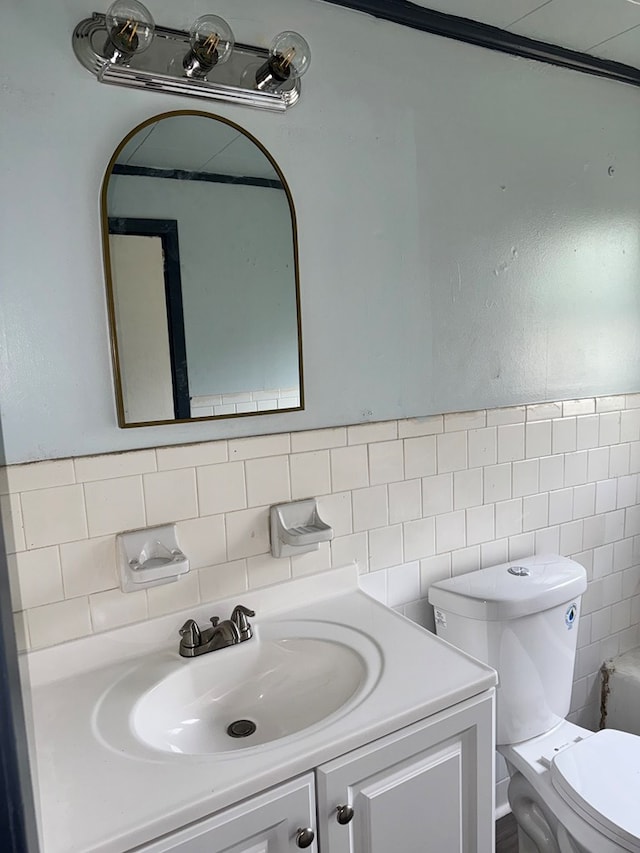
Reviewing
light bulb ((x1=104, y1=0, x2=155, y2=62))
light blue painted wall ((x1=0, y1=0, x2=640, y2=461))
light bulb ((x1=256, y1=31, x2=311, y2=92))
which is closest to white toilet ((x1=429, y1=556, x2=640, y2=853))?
light blue painted wall ((x1=0, y1=0, x2=640, y2=461))

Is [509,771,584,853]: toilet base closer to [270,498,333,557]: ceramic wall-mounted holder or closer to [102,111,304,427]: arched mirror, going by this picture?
[270,498,333,557]: ceramic wall-mounted holder

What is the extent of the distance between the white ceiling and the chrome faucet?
1.52 metres

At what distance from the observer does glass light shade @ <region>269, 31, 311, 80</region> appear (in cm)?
123

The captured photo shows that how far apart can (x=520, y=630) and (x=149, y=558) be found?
0.95m

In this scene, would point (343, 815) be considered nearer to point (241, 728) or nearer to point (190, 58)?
point (241, 728)

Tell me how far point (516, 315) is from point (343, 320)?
23.8 inches

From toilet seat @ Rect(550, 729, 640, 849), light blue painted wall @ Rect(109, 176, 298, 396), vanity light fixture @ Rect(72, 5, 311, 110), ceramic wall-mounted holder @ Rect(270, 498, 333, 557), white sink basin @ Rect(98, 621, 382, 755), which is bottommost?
toilet seat @ Rect(550, 729, 640, 849)

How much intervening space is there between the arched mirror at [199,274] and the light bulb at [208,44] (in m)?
0.09

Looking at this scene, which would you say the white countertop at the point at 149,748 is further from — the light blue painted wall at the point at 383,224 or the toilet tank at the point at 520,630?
the light blue painted wall at the point at 383,224

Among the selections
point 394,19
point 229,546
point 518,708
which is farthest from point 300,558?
point 394,19

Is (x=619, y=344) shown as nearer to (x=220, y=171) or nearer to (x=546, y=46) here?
(x=546, y=46)

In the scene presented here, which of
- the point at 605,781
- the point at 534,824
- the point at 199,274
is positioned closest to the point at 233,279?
the point at 199,274

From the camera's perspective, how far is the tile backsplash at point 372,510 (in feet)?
3.87

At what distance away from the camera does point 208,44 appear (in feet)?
3.80
